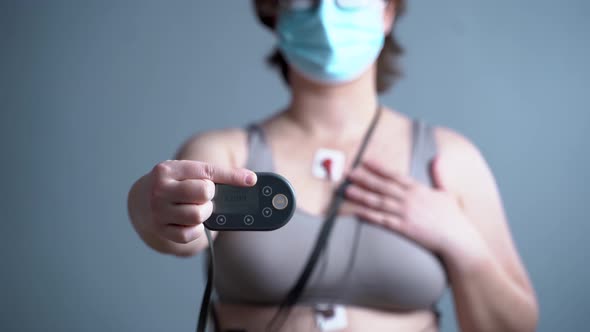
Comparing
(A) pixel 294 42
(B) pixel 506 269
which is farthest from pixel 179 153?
(B) pixel 506 269

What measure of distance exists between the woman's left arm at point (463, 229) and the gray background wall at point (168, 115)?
202 millimetres

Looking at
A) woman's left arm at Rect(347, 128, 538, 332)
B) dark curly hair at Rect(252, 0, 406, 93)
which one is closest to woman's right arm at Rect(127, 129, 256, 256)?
woman's left arm at Rect(347, 128, 538, 332)

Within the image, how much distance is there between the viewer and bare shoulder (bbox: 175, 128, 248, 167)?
32.5 inches

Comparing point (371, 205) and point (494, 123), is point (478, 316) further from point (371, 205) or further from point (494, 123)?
point (494, 123)

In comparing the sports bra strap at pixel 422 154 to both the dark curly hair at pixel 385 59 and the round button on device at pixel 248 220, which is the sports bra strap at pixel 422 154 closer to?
the dark curly hair at pixel 385 59

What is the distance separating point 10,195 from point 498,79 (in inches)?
38.0

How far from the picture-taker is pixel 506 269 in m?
0.85

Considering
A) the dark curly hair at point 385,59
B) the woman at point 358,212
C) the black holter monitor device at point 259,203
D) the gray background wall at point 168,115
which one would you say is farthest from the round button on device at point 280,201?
the gray background wall at point 168,115

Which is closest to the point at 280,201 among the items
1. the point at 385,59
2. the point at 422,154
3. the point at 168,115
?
the point at 422,154

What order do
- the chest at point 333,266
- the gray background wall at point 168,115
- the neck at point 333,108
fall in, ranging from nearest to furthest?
the chest at point 333,266
the neck at point 333,108
the gray background wall at point 168,115

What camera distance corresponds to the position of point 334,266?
2.59 feet

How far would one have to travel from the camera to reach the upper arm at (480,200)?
2.78 ft

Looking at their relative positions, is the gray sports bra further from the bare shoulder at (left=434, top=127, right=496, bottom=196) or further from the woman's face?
the woman's face

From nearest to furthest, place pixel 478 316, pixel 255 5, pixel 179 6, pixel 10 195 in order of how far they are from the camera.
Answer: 1. pixel 478 316
2. pixel 255 5
3. pixel 10 195
4. pixel 179 6
